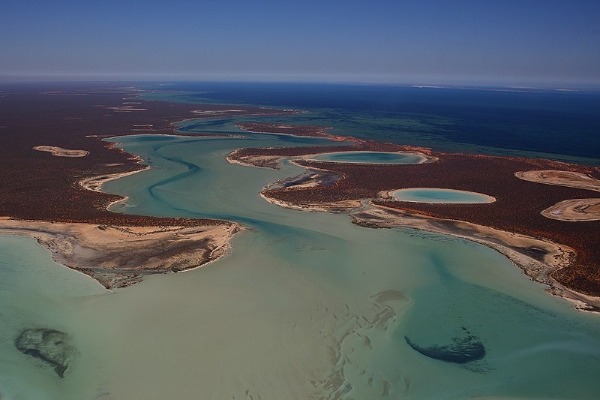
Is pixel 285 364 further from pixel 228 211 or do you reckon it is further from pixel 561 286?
pixel 228 211

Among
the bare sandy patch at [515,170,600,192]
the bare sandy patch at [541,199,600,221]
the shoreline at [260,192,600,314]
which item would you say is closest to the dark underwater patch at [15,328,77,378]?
the shoreline at [260,192,600,314]

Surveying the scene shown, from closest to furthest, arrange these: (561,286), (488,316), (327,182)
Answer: (488,316)
(561,286)
(327,182)

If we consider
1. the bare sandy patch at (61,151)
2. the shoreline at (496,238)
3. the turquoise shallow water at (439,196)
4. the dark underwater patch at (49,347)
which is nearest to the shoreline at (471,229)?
the shoreline at (496,238)

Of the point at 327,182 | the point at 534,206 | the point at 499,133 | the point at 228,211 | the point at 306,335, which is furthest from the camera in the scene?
the point at 499,133

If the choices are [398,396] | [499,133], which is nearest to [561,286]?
[398,396]

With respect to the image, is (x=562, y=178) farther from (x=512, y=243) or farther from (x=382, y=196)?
(x=512, y=243)

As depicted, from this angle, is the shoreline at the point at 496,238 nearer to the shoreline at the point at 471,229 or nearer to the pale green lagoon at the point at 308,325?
the shoreline at the point at 471,229
